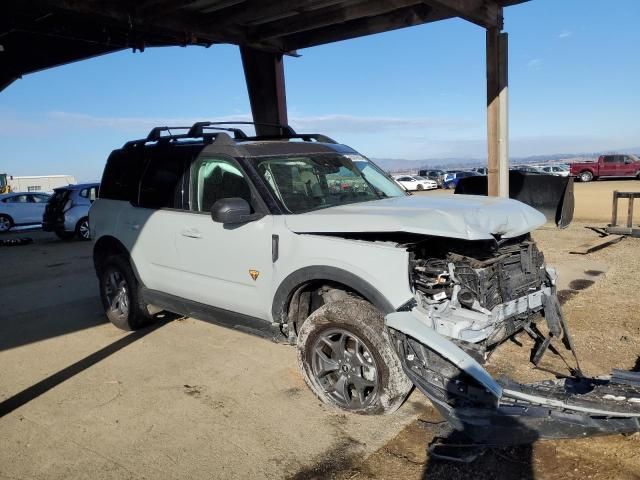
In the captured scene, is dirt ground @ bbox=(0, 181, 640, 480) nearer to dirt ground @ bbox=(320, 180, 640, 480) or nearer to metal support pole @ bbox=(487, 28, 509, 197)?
dirt ground @ bbox=(320, 180, 640, 480)

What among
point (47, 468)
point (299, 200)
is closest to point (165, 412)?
point (47, 468)

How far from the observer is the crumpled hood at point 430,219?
3.34m

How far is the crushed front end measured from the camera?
2869 millimetres

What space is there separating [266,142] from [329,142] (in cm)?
92

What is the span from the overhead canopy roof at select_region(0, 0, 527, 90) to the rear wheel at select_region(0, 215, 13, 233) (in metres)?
11.3

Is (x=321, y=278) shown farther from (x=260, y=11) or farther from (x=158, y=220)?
(x=260, y=11)

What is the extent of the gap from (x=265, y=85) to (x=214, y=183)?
703cm

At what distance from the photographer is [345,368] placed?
3.62 m

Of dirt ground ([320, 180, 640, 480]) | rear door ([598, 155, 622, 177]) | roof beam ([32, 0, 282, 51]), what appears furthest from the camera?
rear door ([598, 155, 622, 177])

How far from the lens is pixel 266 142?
4.70 metres

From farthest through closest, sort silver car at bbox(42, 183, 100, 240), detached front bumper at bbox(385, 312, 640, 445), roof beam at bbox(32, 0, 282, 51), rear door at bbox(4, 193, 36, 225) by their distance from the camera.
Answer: rear door at bbox(4, 193, 36, 225), silver car at bbox(42, 183, 100, 240), roof beam at bbox(32, 0, 282, 51), detached front bumper at bbox(385, 312, 640, 445)

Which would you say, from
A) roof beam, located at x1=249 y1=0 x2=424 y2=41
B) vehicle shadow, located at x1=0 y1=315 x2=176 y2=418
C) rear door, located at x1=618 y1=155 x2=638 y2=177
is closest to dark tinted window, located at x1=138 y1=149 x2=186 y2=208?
vehicle shadow, located at x1=0 y1=315 x2=176 y2=418

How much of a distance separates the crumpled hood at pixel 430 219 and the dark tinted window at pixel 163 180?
1460 millimetres

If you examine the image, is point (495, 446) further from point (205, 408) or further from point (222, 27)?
point (222, 27)
